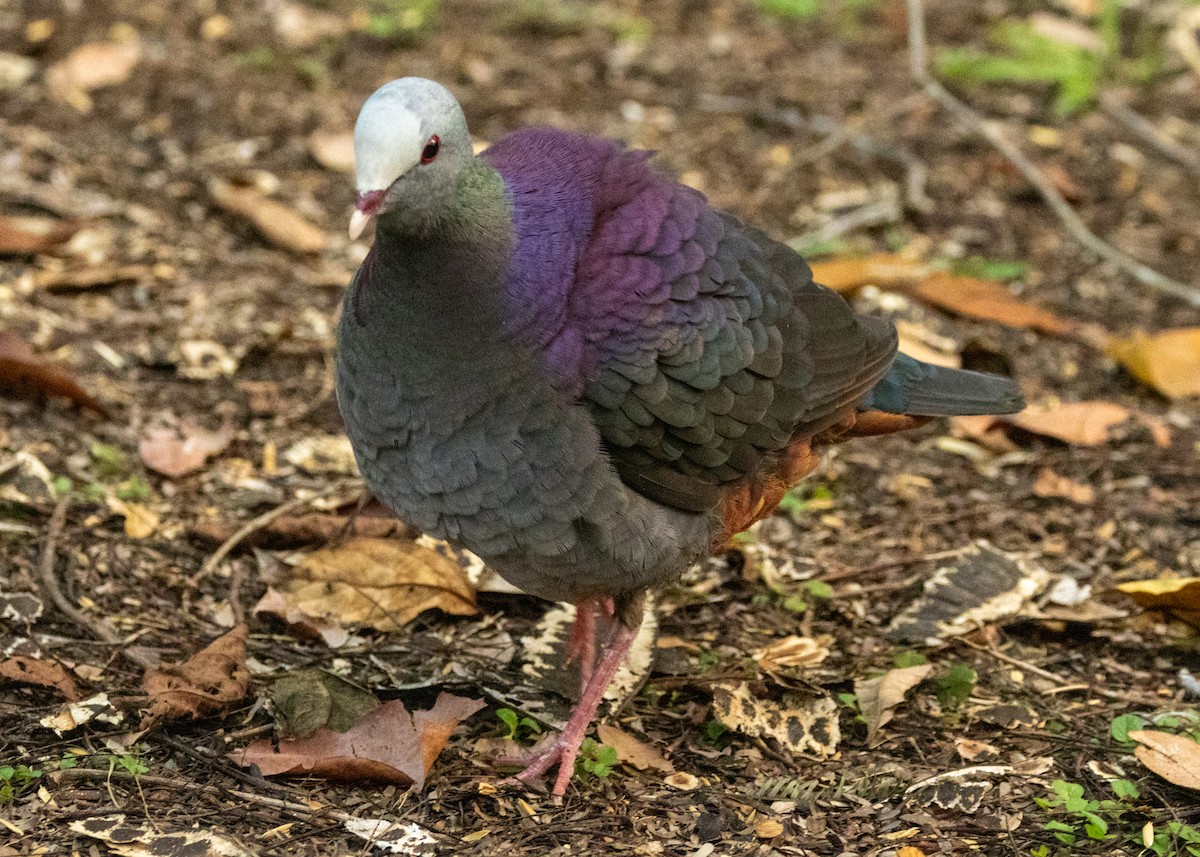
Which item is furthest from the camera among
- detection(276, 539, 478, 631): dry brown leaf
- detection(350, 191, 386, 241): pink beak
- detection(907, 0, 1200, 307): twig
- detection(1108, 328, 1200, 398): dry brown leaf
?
detection(907, 0, 1200, 307): twig

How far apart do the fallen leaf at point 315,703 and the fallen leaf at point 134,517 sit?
35.5 inches

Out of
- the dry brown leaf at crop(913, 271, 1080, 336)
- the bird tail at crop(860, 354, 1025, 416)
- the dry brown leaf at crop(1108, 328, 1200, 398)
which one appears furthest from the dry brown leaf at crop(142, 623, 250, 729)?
the dry brown leaf at crop(1108, 328, 1200, 398)

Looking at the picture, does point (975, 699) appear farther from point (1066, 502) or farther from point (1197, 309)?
point (1197, 309)

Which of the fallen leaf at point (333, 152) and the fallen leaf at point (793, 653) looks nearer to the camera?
the fallen leaf at point (793, 653)

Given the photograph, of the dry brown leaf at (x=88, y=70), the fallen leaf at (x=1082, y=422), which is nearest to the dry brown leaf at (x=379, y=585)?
the fallen leaf at (x=1082, y=422)

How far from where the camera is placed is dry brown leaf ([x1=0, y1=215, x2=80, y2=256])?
5.50 metres

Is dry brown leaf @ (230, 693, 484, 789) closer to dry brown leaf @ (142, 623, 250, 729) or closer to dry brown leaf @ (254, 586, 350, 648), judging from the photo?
dry brown leaf @ (142, 623, 250, 729)

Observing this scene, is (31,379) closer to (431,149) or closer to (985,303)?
(431,149)

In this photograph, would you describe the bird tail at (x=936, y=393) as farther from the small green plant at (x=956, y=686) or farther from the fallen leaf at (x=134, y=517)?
the fallen leaf at (x=134, y=517)

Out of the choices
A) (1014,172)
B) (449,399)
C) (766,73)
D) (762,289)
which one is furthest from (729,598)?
(766,73)

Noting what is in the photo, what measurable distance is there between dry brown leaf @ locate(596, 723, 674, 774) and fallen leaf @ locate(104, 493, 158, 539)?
1570 millimetres

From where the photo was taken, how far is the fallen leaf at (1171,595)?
400 centimetres

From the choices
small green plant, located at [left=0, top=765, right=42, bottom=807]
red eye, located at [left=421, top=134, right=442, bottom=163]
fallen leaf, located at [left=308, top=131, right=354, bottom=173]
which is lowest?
small green plant, located at [left=0, top=765, right=42, bottom=807]

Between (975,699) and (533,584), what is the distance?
1.36 meters
